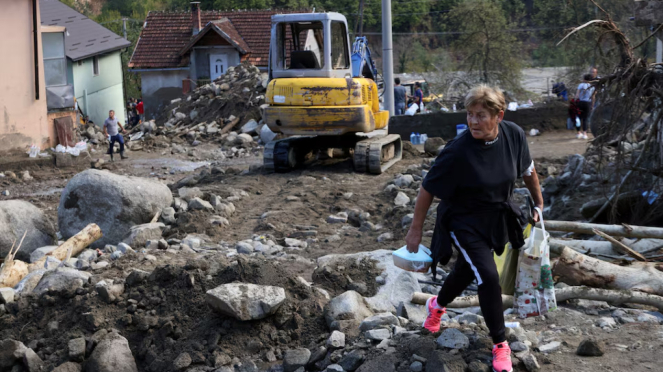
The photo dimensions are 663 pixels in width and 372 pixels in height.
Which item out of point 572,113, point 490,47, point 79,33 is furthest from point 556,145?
point 79,33

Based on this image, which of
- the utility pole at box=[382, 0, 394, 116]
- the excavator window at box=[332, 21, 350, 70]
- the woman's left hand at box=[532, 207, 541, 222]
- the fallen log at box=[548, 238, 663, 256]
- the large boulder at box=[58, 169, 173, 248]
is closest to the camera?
the woman's left hand at box=[532, 207, 541, 222]

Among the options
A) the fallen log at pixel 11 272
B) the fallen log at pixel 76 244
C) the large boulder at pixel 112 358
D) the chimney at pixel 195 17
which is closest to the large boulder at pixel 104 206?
the fallen log at pixel 76 244

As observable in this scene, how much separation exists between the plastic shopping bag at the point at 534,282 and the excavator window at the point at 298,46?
9707 millimetres

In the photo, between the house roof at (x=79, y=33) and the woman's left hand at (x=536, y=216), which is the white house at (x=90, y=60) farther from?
the woman's left hand at (x=536, y=216)

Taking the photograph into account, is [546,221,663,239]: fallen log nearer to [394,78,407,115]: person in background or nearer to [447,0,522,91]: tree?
[394,78,407,115]: person in background

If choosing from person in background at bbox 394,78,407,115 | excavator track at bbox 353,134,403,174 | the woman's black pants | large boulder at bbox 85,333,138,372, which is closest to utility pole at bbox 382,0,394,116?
excavator track at bbox 353,134,403,174

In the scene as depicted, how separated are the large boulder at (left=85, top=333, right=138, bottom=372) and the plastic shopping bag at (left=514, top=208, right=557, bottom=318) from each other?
114 inches

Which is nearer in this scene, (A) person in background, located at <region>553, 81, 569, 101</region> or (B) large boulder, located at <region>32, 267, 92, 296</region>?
(B) large boulder, located at <region>32, 267, 92, 296</region>

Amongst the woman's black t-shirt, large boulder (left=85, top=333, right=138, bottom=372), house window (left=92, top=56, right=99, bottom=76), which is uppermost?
house window (left=92, top=56, right=99, bottom=76)

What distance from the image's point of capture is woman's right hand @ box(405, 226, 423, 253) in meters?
4.44

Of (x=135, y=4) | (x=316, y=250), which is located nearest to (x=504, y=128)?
(x=316, y=250)

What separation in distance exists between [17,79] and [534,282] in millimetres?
16723

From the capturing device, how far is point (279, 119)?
13320 mm

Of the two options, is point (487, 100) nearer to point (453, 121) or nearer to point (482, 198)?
point (482, 198)
